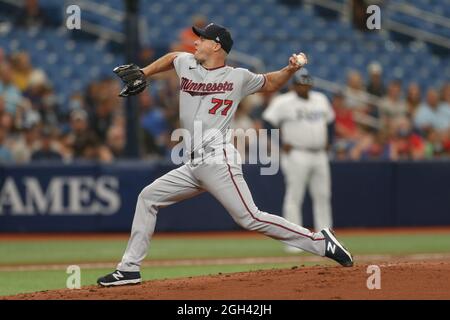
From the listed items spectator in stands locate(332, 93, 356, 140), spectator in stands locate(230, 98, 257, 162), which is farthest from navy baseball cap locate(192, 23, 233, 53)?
spectator in stands locate(332, 93, 356, 140)

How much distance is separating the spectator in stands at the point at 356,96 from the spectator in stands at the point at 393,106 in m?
0.34

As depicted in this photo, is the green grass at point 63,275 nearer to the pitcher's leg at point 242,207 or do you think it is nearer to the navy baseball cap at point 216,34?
the pitcher's leg at point 242,207

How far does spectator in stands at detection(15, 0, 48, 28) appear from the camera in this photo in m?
17.0

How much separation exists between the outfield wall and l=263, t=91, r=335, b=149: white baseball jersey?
243 centimetres

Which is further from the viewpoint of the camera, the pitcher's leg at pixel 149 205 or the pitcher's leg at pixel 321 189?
the pitcher's leg at pixel 321 189

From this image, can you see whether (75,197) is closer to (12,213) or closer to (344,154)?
(12,213)

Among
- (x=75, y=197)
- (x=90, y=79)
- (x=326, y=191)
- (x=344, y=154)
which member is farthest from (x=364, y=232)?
(x=90, y=79)

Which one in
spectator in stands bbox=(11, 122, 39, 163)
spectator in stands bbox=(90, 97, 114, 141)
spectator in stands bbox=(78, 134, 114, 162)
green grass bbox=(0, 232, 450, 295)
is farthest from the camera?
spectator in stands bbox=(90, 97, 114, 141)

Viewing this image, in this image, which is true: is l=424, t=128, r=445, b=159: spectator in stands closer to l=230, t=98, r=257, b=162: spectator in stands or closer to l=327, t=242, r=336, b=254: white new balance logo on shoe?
l=230, t=98, r=257, b=162: spectator in stands

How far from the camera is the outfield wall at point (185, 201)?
14.0 metres

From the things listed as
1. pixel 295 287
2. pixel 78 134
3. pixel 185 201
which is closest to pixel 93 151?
pixel 78 134

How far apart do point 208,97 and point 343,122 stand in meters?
8.42

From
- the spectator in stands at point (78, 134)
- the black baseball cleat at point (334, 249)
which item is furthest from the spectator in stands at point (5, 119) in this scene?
the black baseball cleat at point (334, 249)
